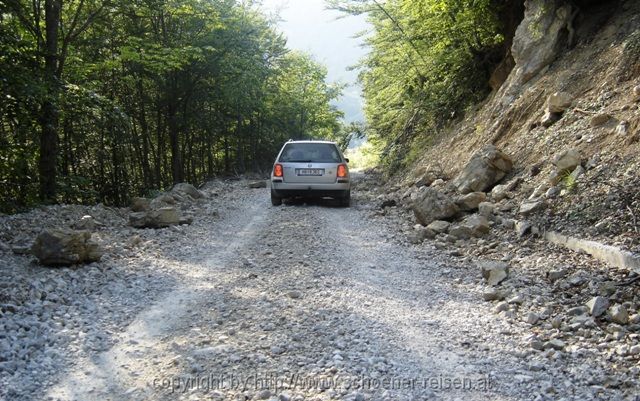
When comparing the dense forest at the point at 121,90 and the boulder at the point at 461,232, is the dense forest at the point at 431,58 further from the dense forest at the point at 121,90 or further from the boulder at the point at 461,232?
the boulder at the point at 461,232

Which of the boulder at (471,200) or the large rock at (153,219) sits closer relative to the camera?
the boulder at (471,200)

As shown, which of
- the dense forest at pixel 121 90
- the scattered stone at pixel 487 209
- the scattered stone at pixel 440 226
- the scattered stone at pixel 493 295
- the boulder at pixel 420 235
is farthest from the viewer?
the dense forest at pixel 121 90

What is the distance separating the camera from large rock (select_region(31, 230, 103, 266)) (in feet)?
20.3

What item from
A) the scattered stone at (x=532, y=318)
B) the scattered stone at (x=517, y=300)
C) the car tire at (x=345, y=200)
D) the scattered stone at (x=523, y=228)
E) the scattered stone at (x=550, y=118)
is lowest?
the scattered stone at (x=532, y=318)

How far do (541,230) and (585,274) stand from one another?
172 centimetres

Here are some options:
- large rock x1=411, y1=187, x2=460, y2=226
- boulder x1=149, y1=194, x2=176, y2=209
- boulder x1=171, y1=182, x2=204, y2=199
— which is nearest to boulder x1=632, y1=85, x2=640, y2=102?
large rock x1=411, y1=187, x2=460, y2=226

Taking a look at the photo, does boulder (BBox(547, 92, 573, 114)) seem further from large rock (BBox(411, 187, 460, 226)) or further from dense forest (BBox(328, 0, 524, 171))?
dense forest (BBox(328, 0, 524, 171))

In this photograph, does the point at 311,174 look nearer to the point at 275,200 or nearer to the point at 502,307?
the point at 275,200

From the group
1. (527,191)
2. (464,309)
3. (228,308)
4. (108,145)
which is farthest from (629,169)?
(108,145)

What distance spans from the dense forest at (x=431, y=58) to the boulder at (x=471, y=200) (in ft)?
20.7

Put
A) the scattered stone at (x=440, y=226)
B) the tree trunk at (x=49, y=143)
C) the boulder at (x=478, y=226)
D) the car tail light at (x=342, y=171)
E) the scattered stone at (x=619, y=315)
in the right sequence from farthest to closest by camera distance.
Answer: the car tail light at (x=342, y=171) < the tree trunk at (x=49, y=143) < the scattered stone at (x=440, y=226) < the boulder at (x=478, y=226) < the scattered stone at (x=619, y=315)

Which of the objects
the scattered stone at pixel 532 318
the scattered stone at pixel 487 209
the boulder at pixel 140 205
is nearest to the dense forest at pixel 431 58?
Result: the scattered stone at pixel 487 209

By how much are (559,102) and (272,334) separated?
8.08 metres

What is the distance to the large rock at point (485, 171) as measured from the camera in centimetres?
968
